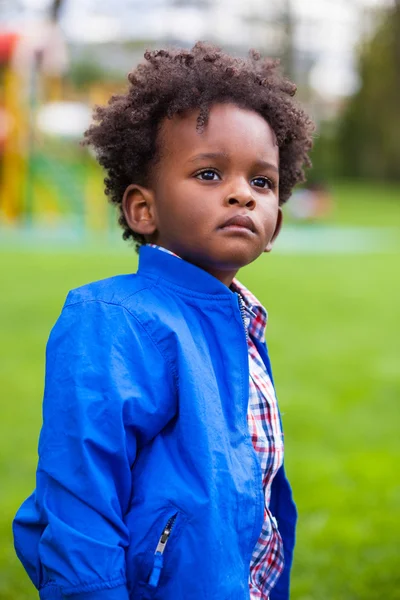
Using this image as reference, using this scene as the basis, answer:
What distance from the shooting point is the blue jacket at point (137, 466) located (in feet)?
5.01

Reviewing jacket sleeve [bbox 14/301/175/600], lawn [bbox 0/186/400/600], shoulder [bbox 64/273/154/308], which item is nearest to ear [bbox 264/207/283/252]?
shoulder [bbox 64/273/154/308]

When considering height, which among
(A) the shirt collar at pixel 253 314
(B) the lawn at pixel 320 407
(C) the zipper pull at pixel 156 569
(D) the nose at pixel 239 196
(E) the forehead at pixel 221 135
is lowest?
(B) the lawn at pixel 320 407

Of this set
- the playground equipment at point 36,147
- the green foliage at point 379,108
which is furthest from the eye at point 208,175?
the green foliage at point 379,108

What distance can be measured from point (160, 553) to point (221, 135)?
0.81 metres

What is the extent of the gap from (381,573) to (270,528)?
137 centimetres

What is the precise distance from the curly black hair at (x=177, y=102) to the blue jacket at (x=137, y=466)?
0.38m

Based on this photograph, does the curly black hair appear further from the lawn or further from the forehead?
the lawn

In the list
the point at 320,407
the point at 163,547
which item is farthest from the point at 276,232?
the point at 320,407

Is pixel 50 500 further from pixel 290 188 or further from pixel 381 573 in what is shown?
pixel 381 573

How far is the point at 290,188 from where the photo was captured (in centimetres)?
218

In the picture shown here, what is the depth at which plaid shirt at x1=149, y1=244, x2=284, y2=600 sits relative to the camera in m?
1.87

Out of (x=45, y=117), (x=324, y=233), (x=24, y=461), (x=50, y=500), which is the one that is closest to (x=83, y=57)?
(x=45, y=117)

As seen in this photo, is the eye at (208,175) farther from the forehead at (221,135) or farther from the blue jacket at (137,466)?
the blue jacket at (137,466)

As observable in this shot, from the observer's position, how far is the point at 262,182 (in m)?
1.86
